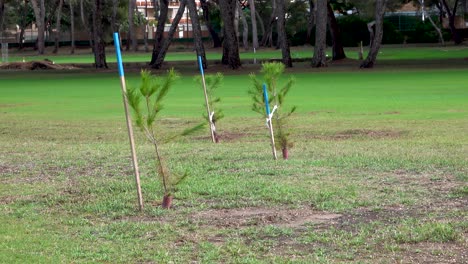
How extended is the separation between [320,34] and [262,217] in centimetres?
4460

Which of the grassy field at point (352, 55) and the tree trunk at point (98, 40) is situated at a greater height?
the tree trunk at point (98, 40)

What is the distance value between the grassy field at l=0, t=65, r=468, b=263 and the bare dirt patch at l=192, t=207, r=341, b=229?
0.07 feet

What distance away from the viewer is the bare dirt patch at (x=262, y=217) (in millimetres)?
10938

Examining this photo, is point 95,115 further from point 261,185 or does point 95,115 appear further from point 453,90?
point 261,185

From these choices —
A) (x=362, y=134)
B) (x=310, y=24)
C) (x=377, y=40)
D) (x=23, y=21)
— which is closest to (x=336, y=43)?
(x=377, y=40)

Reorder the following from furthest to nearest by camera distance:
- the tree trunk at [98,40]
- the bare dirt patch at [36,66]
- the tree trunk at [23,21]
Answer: the tree trunk at [23,21] < the bare dirt patch at [36,66] < the tree trunk at [98,40]

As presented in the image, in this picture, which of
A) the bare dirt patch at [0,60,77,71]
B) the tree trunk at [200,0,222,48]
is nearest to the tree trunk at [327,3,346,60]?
the bare dirt patch at [0,60,77,71]

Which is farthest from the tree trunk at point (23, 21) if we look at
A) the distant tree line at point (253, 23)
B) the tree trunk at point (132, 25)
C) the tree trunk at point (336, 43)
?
the tree trunk at point (336, 43)

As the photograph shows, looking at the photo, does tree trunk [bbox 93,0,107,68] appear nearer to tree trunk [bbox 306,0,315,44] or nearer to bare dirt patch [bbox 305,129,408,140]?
tree trunk [bbox 306,0,315,44]

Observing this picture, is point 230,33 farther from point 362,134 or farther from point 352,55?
point 362,134

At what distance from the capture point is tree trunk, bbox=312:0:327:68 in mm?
53906

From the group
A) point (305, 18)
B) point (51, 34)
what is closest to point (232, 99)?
point (305, 18)

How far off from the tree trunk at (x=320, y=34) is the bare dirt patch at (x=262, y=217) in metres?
42.4

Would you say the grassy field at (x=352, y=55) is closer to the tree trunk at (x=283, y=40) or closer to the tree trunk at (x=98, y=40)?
the tree trunk at (x=283, y=40)
